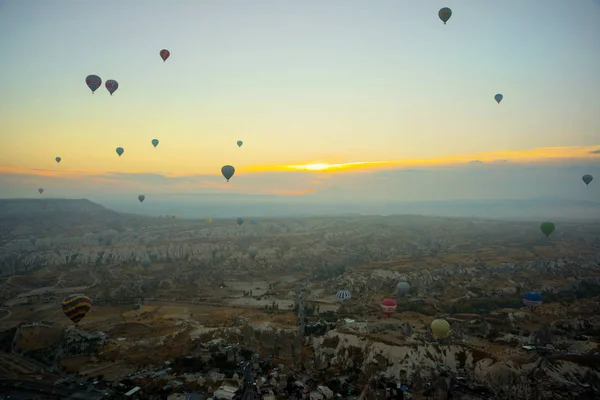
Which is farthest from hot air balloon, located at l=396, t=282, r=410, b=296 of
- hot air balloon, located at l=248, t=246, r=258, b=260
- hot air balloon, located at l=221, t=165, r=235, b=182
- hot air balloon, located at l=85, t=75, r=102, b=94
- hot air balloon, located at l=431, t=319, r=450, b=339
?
hot air balloon, located at l=85, t=75, r=102, b=94

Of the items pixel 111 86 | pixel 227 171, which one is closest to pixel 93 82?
pixel 111 86

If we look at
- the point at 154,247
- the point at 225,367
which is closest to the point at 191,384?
the point at 225,367

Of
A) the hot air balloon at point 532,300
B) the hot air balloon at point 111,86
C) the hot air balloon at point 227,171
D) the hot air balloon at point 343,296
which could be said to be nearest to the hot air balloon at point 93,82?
the hot air balloon at point 111,86

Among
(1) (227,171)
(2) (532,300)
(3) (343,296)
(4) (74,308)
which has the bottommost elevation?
(3) (343,296)

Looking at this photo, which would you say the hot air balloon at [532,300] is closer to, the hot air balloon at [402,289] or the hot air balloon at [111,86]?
the hot air balloon at [402,289]

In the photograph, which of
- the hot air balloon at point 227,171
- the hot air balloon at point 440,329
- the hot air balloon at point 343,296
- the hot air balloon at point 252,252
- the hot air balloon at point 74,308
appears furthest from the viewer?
the hot air balloon at point 252,252

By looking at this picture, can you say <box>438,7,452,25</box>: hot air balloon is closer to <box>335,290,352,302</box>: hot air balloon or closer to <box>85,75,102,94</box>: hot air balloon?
<box>335,290,352,302</box>: hot air balloon

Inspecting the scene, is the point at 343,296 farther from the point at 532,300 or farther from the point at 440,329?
the point at 532,300
